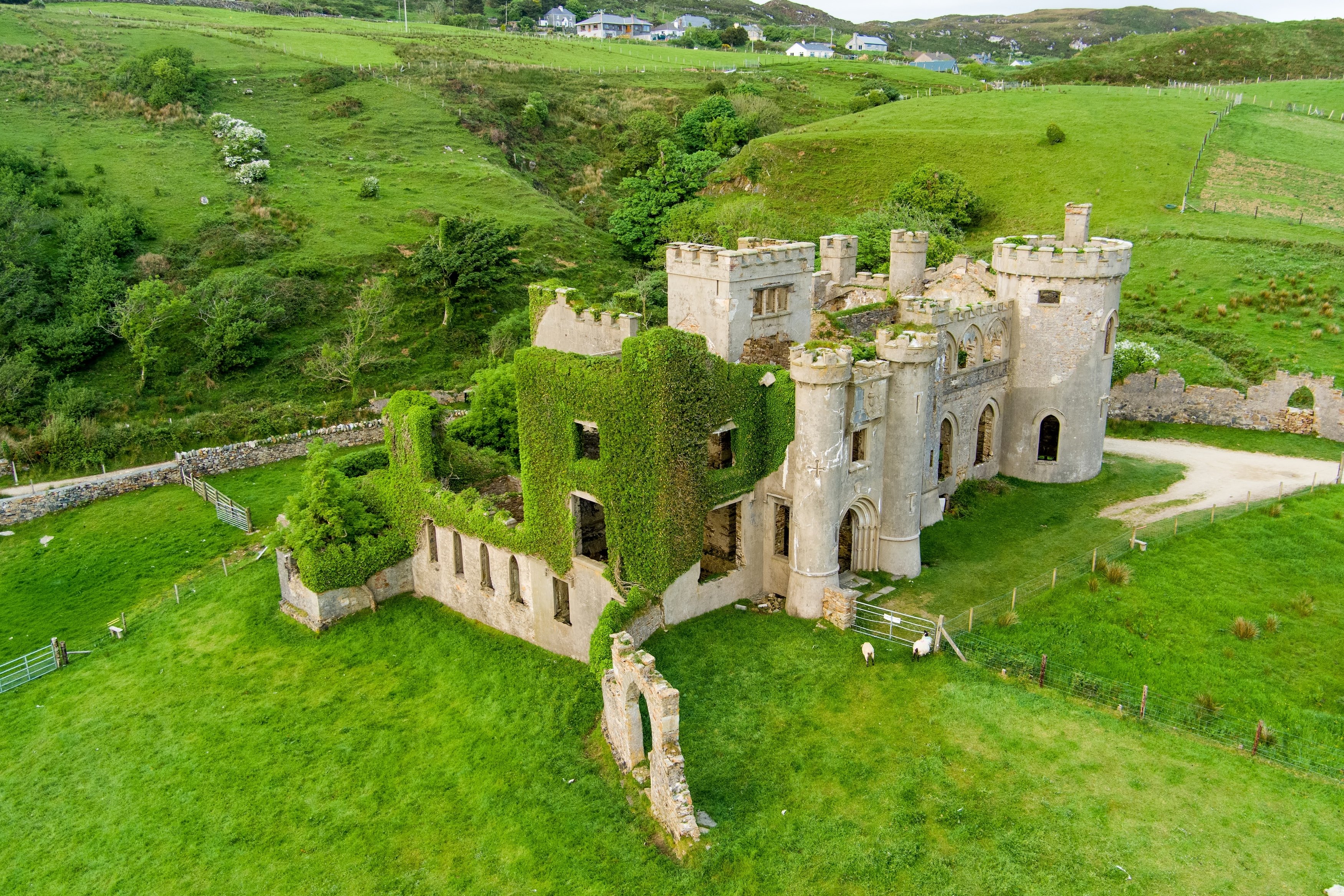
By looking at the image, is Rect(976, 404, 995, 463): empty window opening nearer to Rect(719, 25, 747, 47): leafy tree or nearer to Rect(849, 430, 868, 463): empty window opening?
Rect(849, 430, 868, 463): empty window opening

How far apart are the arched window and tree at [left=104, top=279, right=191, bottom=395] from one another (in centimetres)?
3515

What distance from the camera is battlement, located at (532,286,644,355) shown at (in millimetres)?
32344

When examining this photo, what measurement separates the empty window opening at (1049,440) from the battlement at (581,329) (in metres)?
18.9

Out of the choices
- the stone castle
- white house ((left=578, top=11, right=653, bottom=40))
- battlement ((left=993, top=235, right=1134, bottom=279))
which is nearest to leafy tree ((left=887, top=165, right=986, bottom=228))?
battlement ((left=993, top=235, right=1134, bottom=279))

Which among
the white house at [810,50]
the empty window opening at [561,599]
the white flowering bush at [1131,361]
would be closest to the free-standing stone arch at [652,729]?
the empty window opening at [561,599]

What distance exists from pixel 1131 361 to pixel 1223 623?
2341cm

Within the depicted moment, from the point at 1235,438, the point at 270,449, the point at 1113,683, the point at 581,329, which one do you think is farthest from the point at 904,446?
the point at 270,449

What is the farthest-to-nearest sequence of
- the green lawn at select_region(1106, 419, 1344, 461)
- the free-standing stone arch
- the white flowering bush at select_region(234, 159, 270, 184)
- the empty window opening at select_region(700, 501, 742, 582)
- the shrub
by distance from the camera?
1. the white flowering bush at select_region(234, 159, 270, 184)
2. the green lawn at select_region(1106, 419, 1344, 461)
3. the empty window opening at select_region(700, 501, 742, 582)
4. the shrub
5. the free-standing stone arch

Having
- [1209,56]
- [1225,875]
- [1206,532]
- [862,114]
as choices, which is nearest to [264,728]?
[1225,875]

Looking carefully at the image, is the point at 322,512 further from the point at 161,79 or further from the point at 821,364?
the point at 161,79

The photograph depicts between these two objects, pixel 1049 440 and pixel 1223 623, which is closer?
pixel 1223 623

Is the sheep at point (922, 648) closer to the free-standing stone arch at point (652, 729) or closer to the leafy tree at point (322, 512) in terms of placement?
the free-standing stone arch at point (652, 729)

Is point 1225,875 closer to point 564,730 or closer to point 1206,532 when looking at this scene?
point 564,730

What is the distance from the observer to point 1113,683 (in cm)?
2581
